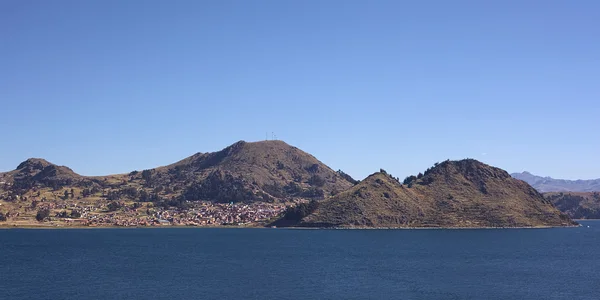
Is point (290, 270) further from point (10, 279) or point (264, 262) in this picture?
point (10, 279)

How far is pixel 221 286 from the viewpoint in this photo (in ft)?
322

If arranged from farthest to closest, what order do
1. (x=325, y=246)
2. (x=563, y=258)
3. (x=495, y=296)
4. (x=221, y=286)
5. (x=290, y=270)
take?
(x=325, y=246)
(x=563, y=258)
(x=290, y=270)
(x=221, y=286)
(x=495, y=296)

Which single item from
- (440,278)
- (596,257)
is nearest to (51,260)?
(440,278)

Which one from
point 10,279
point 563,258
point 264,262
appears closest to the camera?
point 10,279

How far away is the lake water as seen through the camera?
92.2 meters

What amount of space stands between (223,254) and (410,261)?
169 feet

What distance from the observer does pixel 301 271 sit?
118 meters

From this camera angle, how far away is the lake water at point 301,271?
9219 centimetres

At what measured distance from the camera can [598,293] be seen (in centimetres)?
9206

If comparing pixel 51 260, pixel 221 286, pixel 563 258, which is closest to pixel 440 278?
pixel 221 286

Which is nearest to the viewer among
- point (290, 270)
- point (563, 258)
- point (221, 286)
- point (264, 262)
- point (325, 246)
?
point (221, 286)

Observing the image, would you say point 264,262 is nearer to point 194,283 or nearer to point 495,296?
point 194,283

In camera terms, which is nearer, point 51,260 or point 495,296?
point 495,296

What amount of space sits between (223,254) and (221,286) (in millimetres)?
56950
